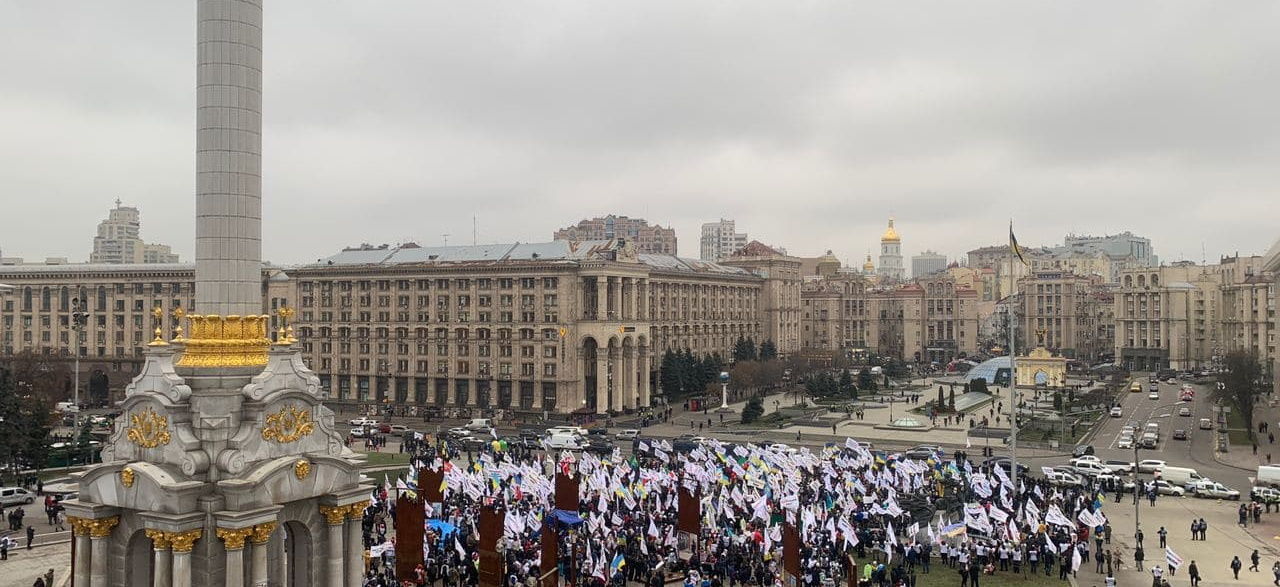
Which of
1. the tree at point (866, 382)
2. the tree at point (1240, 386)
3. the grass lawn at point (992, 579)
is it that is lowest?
the grass lawn at point (992, 579)

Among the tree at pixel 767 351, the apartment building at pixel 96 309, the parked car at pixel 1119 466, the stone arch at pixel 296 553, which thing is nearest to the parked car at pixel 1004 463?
the parked car at pixel 1119 466

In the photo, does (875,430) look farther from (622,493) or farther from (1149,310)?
(1149,310)

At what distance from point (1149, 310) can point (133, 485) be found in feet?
439

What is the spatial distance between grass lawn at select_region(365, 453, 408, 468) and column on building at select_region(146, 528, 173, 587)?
1358 inches

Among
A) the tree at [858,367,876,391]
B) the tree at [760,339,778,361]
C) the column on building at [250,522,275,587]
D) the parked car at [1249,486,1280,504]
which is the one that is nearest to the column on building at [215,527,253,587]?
the column on building at [250,522,275,587]

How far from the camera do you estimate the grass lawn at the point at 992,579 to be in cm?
3116

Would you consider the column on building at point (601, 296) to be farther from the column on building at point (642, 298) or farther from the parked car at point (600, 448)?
the parked car at point (600, 448)

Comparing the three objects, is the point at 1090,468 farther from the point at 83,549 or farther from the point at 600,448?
the point at 83,549

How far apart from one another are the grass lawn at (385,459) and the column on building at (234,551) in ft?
113

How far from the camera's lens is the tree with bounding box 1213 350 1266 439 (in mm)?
66938

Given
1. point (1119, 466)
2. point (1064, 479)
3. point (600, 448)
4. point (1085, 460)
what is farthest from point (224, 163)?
point (1119, 466)

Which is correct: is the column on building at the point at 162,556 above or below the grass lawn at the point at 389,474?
above

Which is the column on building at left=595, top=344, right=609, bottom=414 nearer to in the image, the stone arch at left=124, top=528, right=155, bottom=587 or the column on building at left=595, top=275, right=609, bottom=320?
the column on building at left=595, top=275, right=609, bottom=320

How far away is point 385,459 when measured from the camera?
183 ft
